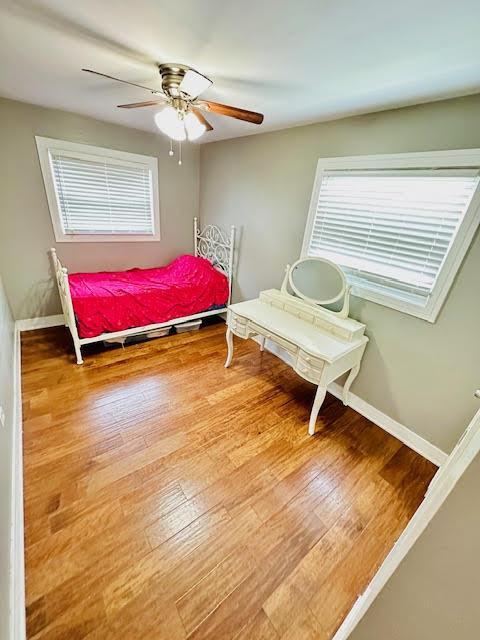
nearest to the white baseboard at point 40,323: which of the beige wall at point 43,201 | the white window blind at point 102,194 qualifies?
the beige wall at point 43,201

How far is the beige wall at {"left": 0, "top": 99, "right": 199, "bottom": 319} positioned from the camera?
243 centimetres

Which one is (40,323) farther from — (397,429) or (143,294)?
(397,429)

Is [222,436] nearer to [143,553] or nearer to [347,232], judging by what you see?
[143,553]

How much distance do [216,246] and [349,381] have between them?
2.44 meters

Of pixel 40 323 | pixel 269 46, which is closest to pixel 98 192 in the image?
pixel 40 323

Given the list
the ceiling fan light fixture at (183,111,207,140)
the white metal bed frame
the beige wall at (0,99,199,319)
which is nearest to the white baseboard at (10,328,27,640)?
the white metal bed frame

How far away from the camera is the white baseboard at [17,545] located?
3.12 feet

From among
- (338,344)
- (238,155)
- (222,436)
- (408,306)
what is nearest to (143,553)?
(222,436)

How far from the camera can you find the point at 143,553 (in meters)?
1.22

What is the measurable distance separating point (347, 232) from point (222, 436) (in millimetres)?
1888

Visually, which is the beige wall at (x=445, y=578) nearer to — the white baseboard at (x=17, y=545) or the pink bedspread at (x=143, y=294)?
the white baseboard at (x=17, y=545)

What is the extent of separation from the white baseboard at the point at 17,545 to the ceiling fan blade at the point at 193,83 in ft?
7.61

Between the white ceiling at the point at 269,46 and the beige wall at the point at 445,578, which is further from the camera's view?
the white ceiling at the point at 269,46

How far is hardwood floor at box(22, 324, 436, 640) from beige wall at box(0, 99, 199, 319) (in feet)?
3.35
